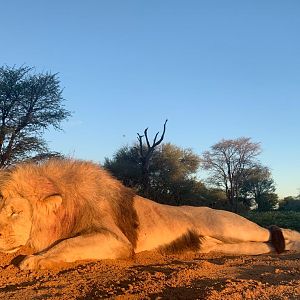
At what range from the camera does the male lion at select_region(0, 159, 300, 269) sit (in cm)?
470

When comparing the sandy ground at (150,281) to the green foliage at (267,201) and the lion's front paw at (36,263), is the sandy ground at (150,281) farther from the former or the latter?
the green foliage at (267,201)

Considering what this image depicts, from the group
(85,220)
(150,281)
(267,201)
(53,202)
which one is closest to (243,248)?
(85,220)

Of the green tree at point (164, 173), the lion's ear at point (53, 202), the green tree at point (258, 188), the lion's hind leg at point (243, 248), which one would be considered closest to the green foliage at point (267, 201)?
the green tree at point (258, 188)

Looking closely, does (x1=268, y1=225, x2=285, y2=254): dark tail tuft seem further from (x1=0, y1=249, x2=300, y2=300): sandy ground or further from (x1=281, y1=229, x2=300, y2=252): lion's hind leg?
(x1=0, y1=249, x2=300, y2=300): sandy ground

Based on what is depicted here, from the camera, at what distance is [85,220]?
5.11 meters

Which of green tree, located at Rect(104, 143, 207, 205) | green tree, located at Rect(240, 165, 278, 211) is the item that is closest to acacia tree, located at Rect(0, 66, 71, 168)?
green tree, located at Rect(104, 143, 207, 205)

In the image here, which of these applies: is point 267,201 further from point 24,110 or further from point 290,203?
point 24,110

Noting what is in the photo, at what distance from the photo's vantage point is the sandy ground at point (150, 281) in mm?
3078

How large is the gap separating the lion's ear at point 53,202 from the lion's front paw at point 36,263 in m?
0.76

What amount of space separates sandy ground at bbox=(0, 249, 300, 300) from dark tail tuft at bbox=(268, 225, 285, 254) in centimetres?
202

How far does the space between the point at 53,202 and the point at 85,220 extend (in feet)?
1.18

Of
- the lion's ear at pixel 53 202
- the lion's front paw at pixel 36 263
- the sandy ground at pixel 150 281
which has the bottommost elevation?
the sandy ground at pixel 150 281

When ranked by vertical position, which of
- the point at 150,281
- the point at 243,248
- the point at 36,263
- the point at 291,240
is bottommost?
the point at 150,281

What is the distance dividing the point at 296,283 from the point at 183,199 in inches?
1101
